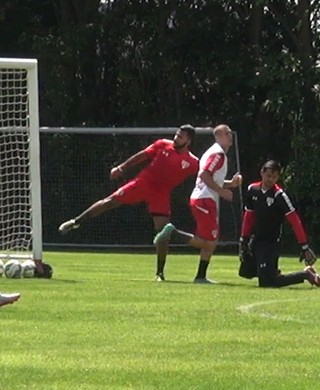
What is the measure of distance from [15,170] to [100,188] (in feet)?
36.0

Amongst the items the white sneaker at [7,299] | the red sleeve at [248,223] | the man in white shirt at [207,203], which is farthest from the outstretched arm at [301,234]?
Answer: the white sneaker at [7,299]

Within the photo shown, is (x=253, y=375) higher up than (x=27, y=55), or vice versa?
(x=27, y=55)

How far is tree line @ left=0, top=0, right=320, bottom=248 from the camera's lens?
31938mm

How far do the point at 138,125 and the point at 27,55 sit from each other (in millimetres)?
3341

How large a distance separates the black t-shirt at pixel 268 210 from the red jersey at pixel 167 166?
1357 mm

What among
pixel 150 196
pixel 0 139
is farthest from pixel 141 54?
pixel 150 196

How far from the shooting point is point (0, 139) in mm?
23156

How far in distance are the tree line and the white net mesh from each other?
Result: 11.2 meters

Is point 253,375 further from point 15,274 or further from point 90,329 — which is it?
point 15,274

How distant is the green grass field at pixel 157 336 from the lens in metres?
8.80

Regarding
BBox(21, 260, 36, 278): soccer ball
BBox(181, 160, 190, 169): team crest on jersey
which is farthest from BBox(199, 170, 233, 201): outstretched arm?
BBox(21, 260, 36, 278): soccer ball

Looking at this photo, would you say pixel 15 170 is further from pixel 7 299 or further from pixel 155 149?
pixel 7 299

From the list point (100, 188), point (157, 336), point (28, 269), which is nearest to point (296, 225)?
point (28, 269)

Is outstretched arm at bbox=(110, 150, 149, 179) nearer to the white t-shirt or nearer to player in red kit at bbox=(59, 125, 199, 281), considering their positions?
player in red kit at bbox=(59, 125, 199, 281)
